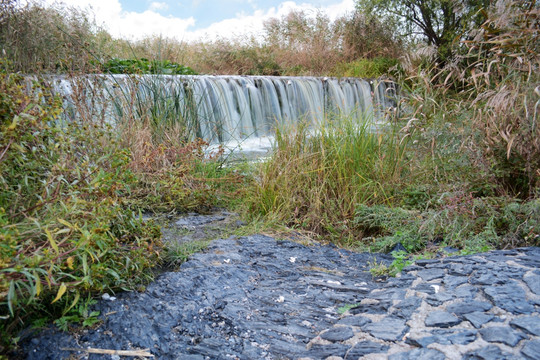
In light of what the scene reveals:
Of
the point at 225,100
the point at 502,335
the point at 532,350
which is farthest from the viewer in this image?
the point at 225,100

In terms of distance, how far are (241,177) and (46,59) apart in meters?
4.60

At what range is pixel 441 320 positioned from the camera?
195 cm

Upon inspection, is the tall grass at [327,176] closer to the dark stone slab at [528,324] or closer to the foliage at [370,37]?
the dark stone slab at [528,324]

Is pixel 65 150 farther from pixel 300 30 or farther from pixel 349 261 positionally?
pixel 300 30

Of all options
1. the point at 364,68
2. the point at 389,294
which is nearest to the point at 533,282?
the point at 389,294

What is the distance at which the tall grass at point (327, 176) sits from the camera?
3723mm

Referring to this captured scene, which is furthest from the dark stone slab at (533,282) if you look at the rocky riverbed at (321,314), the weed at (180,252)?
the weed at (180,252)

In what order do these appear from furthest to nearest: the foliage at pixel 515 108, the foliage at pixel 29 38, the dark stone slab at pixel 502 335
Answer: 1. the foliage at pixel 29 38
2. the foliage at pixel 515 108
3. the dark stone slab at pixel 502 335

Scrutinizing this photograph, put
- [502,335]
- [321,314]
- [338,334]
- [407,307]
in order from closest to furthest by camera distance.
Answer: [502,335]
[338,334]
[407,307]
[321,314]

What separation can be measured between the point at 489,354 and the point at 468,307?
0.40 metres

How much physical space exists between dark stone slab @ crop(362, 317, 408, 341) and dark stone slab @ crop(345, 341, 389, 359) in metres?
0.07

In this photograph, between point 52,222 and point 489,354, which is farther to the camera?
point 52,222

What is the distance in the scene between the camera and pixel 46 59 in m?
7.07

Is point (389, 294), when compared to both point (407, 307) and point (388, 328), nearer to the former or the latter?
point (407, 307)
